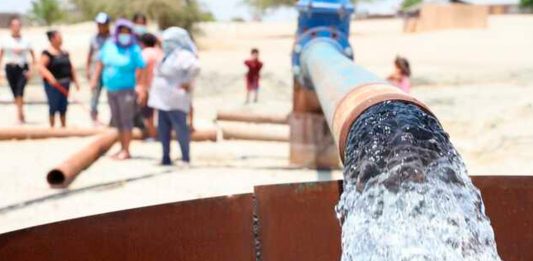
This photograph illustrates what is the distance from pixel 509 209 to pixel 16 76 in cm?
736

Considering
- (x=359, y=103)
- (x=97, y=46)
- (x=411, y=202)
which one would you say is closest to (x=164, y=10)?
(x=97, y=46)

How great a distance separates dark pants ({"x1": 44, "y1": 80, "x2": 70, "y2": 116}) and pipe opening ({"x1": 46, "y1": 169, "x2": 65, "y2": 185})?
2291 mm

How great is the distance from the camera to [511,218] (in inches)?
96.6

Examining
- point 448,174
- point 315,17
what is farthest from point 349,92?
point 315,17

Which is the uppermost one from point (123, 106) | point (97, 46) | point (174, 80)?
point (174, 80)

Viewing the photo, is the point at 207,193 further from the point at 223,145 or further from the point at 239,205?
the point at 239,205

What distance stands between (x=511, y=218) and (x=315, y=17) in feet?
13.1

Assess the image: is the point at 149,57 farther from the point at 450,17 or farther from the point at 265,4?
the point at 265,4

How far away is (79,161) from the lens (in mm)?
5941

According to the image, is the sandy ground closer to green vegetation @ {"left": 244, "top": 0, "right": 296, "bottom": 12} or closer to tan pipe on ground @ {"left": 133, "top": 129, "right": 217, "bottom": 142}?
tan pipe on ground @ {"left": 133, "top": 129, "right": 217, "bottom": 142}

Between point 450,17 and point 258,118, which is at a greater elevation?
point 258,118

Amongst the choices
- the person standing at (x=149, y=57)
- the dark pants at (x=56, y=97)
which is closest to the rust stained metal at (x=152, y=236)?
the person standing at (x=149, y=57)

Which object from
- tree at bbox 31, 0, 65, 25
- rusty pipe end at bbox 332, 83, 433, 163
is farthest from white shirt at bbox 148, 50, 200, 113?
tree at bbox 31, 0, 65, 25

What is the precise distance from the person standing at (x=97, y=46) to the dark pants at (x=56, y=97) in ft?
1.45
